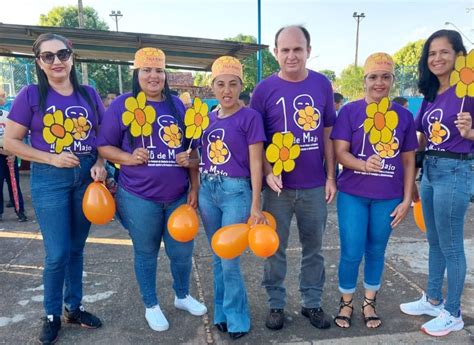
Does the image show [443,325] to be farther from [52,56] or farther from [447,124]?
[52,56]

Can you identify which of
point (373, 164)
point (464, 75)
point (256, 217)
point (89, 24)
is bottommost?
point (256, 217)

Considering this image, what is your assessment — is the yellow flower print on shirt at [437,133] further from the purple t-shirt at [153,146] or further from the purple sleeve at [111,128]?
the purple sleeve at [111,128]

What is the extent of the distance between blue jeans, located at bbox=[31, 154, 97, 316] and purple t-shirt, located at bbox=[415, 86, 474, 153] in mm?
2323

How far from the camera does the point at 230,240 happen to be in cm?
235

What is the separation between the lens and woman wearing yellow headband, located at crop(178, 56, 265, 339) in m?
2.45

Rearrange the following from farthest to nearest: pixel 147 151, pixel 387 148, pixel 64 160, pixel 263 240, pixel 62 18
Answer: pixel 62 18, pixel 387 148, pixel 147 151, pixel 64 160, pixel 263 240

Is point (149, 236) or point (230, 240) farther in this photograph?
point (149, 236)

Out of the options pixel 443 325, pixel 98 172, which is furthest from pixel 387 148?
pixel 98 172

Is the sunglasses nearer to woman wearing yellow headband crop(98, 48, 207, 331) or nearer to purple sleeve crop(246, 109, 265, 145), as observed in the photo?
woman wearing yellow headband crop(98, 48, 207, 331)

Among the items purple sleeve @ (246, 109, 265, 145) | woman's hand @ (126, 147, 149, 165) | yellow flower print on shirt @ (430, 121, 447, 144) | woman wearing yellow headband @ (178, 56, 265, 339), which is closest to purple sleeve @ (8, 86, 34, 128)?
woman's hand @ (126, 147, 149, 165)

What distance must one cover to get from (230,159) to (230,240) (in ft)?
1.68

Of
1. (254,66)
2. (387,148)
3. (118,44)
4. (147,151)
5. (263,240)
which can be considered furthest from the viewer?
(254,66)

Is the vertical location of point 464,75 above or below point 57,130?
above

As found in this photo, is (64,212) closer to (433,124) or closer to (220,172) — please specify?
(220,172)
